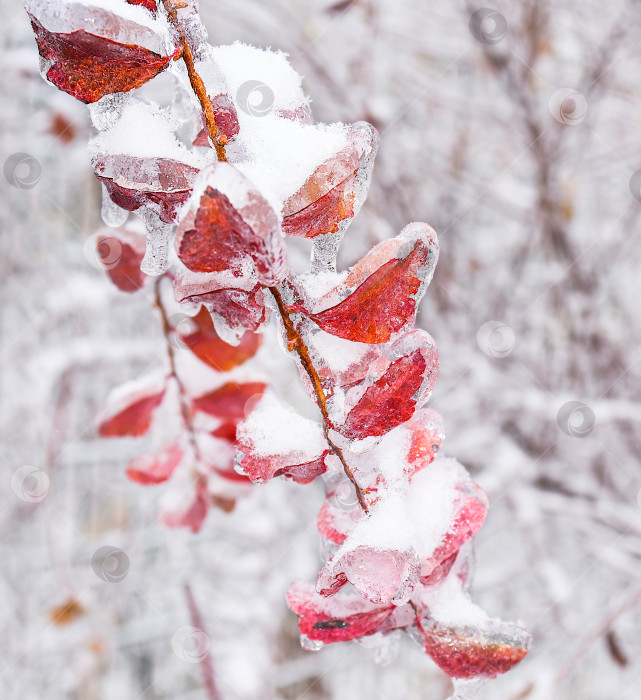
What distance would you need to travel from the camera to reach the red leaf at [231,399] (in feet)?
1.64

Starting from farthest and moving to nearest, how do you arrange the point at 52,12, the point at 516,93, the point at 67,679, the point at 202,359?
the point at 67,679, the point at 516,93, the point at 202,359, the point at 52,12

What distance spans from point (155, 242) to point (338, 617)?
0.18m

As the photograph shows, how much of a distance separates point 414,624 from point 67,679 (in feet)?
6.18

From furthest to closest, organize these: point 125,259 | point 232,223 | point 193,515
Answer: point 193,515, point 125,259, point 232,223

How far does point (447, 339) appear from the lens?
1.55 m

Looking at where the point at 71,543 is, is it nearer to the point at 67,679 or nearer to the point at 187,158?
the point at 67,679

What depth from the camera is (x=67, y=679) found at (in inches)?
69.3

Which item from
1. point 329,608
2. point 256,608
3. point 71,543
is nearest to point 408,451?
point 329,608
